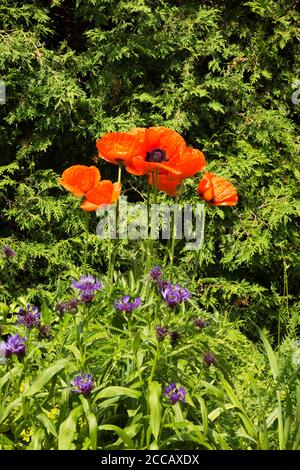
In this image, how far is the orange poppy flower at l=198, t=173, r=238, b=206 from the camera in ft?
8.70

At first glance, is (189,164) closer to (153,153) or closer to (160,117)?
(153,153)

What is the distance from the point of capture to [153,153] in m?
2.56

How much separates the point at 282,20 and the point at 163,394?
273cm

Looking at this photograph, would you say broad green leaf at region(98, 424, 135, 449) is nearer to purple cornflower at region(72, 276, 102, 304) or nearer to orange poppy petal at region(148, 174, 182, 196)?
purple cornflower at region(72, 276, 102, 304)

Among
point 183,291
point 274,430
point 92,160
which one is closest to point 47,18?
point 92,160

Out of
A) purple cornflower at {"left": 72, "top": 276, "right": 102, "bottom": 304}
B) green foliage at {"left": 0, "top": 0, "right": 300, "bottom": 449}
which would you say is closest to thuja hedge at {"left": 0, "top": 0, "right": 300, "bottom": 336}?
green foliage at {"left": 0, "top": 0, "right": 300, "bottom": 449}

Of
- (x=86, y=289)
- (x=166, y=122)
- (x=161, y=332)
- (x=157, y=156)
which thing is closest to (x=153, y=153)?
(x=157, y=156)

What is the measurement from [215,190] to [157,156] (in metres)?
0.28

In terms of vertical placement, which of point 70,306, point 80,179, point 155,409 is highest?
point 80,179

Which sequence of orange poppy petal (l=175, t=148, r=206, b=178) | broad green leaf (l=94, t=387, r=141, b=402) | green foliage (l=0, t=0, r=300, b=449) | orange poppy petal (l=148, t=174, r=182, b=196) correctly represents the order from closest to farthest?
1. broad green leaf (l=94, t=387, r=141, b=402)
2. orange poppy petal (l=175, t=148, r=206, b=178)
3. orange poppy petal (l=148, t=174, r=182, b=196)
4. green foliage (l=0, t=0, r=300, b=449)

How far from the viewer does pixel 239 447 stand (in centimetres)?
238

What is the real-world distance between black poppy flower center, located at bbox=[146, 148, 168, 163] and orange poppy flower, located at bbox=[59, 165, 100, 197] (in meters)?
0.25

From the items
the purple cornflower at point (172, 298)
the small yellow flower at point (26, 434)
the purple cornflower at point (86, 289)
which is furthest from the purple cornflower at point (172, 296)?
the small yellow flower at point (26, 434)
